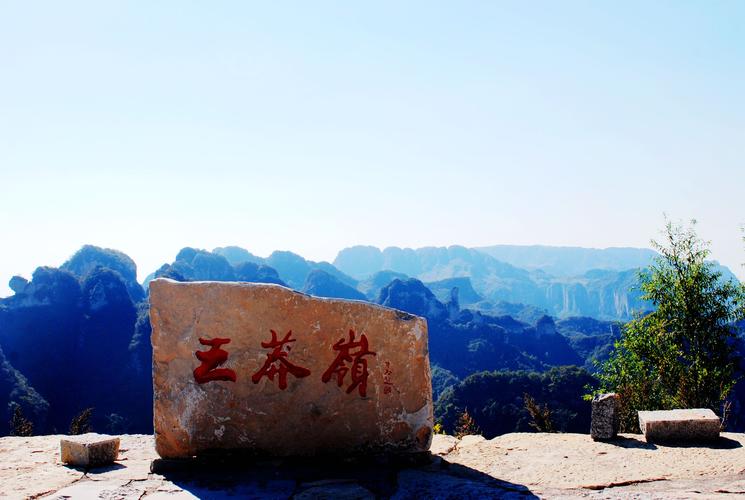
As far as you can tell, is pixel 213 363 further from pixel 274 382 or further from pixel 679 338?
pixel 679 338

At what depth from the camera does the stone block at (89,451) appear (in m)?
4.88

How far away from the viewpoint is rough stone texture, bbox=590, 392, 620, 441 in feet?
18.6

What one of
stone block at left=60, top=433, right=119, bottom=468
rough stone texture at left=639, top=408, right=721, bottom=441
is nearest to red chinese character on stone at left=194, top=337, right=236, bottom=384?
stone block at left=60, top=433, right=119, bottom=468

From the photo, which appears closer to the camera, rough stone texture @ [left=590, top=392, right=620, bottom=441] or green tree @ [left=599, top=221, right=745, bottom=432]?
rough stone texture @ [left=590, top=392, right=620, bottom=441]

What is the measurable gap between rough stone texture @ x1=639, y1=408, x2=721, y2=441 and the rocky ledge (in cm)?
12

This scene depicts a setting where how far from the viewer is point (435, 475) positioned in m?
4.51

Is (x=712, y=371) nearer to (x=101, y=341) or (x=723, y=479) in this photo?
(x=723, y=479)

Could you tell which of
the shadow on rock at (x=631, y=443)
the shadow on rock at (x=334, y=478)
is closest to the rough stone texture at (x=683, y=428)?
the shadow on rock at (x=631, y=443)

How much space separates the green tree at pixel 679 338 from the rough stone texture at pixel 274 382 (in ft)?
22.0

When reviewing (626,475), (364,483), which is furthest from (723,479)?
(364,483)

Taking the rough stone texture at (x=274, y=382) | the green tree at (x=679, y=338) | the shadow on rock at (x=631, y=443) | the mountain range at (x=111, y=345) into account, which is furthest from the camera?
Answer: the mountain range at (x=111, y=345)

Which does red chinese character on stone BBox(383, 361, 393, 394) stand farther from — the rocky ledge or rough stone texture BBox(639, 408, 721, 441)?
rough stone texture BBox(639, 408, 721, 441)

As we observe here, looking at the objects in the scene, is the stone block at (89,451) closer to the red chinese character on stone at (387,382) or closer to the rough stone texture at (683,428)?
the red chinese character on stone at (387,382)

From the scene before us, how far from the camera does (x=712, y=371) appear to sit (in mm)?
10391
